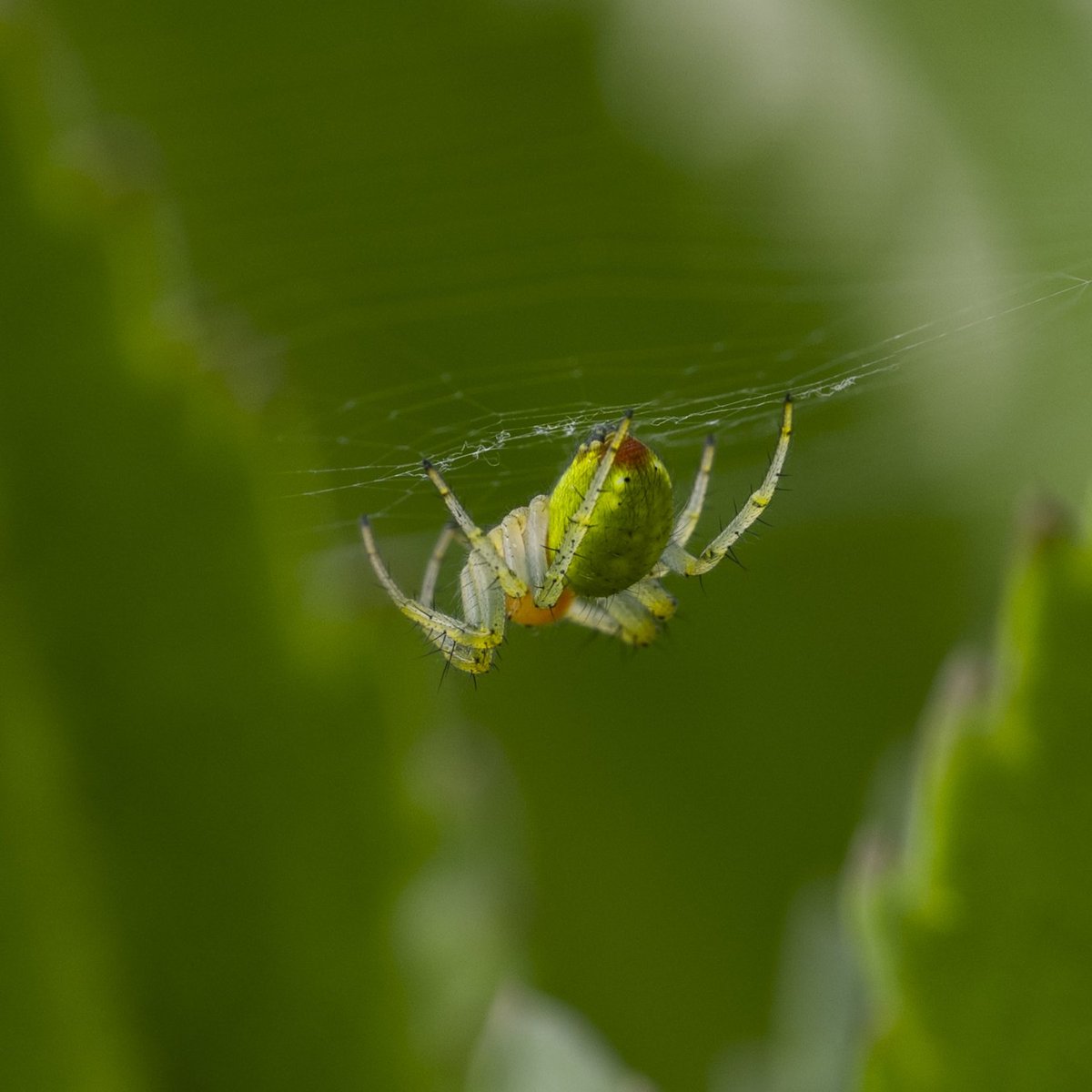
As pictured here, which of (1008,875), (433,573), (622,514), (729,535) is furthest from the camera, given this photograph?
(433,573)

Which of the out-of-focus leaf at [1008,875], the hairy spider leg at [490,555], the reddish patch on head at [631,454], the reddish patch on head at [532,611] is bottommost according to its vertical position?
the out-of-focus leaf at [1008,875]

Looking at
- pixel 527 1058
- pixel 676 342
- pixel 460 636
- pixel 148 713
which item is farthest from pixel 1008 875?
pixel 676 342

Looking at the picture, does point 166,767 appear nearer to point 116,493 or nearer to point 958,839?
point 116,493

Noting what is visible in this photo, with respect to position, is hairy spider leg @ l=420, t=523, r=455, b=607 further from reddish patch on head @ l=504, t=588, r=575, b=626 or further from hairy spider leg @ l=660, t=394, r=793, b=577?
hairy spider leg @ l=660, t=394, r=793, b=577

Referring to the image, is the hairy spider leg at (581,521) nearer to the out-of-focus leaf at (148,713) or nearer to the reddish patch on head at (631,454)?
the reddish patch on head at (631,454)

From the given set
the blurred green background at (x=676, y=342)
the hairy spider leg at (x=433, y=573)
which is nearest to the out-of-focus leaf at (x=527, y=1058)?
the blurred green background at (x=676, y=342)

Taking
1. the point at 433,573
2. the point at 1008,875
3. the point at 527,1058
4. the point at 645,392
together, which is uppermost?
the point at 645,392

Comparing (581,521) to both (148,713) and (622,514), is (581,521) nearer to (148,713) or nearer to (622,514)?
(622,514)
